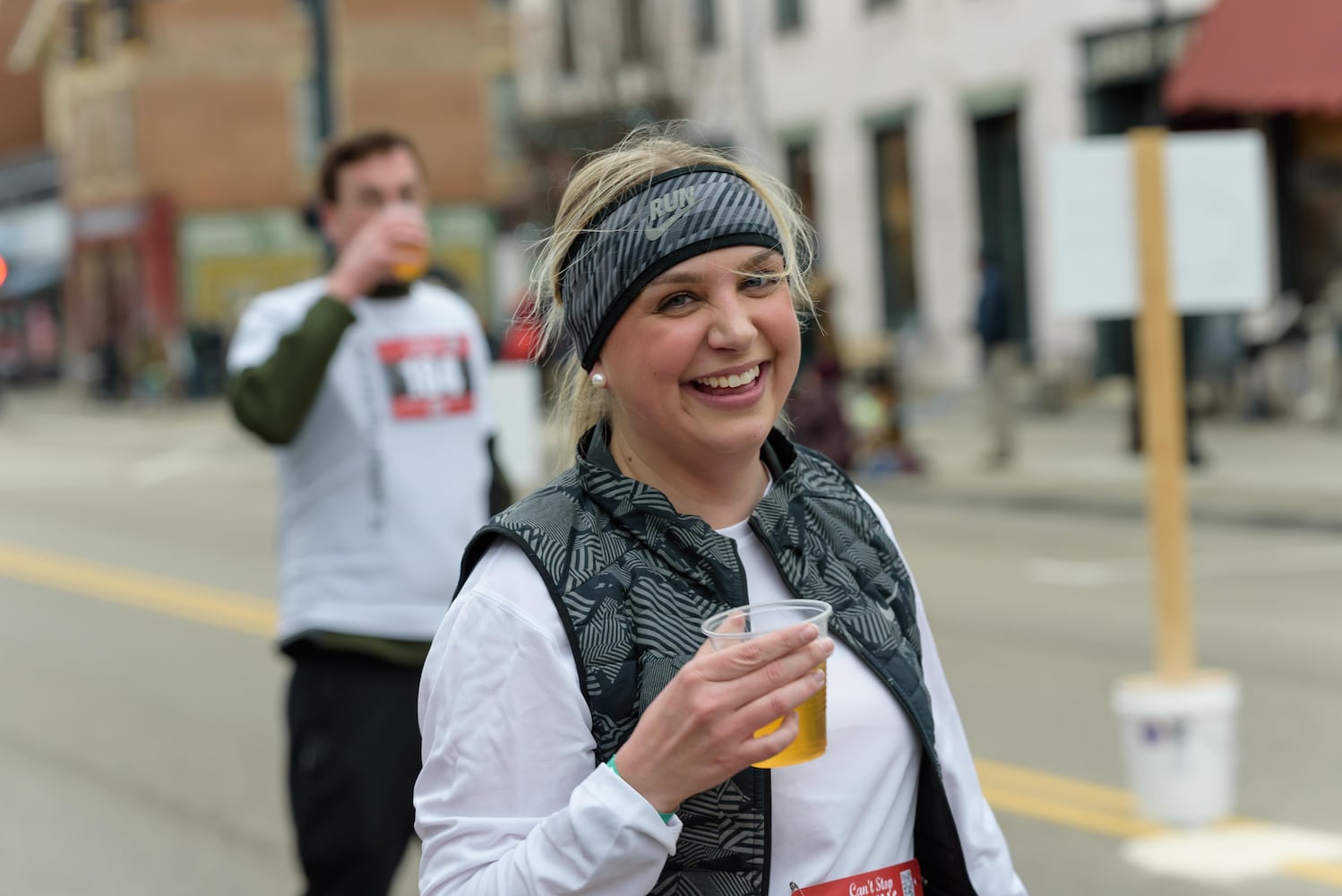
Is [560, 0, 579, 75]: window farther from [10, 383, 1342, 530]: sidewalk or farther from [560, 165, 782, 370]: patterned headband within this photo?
[560, 165, 782, 370]: patterned headband

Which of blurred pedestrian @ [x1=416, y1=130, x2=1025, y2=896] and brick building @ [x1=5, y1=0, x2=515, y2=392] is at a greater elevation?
brick building @ [x1=5, y1=0, x2=515, y2=392]

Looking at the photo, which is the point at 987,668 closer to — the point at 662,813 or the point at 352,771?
the point at 352,771

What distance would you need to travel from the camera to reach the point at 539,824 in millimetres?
2154

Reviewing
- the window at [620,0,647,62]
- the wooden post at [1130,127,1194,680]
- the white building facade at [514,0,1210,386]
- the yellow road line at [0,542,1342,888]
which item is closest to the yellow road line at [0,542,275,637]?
the yellow road line at [0,542,1342,888]

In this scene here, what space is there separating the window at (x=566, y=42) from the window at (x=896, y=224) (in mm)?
6485

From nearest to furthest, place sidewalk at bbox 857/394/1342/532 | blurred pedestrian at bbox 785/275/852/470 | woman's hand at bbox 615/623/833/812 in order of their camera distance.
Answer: woman's hand at bbox 615/623/833/812, sidewalk at bbox 857/394/1342/532, blurred pedestrian at bbox 785/275/852/470

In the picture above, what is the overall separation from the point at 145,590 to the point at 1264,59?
12.2 m

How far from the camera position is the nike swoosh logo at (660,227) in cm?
229

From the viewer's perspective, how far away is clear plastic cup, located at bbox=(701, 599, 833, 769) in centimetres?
210

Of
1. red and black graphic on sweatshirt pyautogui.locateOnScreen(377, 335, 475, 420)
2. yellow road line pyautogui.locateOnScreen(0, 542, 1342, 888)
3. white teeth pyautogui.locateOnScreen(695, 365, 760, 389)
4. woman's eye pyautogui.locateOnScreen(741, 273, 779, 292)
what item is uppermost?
woman's eye pyautogui.locateOnScreen(741, 273, 779, 292)

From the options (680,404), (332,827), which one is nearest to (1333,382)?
(332,827)

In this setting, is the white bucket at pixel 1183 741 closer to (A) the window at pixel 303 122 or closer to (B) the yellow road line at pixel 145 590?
(B) the yellow road line at pixel 145 590

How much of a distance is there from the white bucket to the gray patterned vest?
12.9ft

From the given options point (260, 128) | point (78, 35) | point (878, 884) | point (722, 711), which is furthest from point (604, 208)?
point (260, 128)
